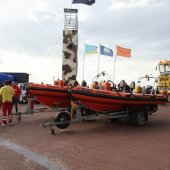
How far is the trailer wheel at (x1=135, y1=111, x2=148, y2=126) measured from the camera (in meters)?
11.7

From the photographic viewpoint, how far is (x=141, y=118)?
11.9 m

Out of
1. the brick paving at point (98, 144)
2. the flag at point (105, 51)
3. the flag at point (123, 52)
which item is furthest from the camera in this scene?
the flag at point (105, 51)

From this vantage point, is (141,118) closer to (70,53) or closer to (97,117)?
(97,117)

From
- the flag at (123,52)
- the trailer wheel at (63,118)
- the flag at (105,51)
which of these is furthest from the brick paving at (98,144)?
the flag at (105,51)

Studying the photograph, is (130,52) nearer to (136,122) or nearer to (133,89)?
(133,89)

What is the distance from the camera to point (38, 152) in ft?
25.7

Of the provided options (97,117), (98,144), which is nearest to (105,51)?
(97,117)

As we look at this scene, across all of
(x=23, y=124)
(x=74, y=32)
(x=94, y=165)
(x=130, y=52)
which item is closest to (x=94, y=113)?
(x=23, y=124)

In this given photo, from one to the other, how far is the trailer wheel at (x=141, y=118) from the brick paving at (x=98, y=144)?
25 centimetres

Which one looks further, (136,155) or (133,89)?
(133,89)

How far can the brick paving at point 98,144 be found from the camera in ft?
22.3

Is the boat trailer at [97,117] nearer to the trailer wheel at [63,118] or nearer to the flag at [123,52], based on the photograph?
the trailer wheel at [63,118]

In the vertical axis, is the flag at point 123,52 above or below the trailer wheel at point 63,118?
above

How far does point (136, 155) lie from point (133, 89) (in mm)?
5824
